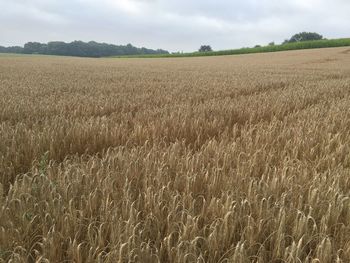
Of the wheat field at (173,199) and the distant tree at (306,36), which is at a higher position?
the distant tree at (306,36)

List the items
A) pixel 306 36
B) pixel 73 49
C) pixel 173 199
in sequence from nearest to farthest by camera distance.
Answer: pixel 173 199 → pixel 306 36 → pixel 73 49

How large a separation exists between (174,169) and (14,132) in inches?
74.8

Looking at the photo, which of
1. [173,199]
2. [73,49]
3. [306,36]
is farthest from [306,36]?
[173,199]

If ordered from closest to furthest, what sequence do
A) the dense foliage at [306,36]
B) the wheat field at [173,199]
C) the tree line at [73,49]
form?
the wheat field at [173,199]
the dense foliage at [306,36]
the tree line at [73,49]

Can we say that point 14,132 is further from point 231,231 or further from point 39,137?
point 231,231

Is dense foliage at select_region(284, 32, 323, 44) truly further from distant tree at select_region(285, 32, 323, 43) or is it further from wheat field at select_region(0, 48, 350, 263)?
wheat field at select_region(0, 48, 350, 263)

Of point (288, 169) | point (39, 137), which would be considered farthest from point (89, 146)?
point (288, 169)

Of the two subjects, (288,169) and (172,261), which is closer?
(172,261)

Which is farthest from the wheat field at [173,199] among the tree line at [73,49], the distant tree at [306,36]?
the tree line at [73,49]

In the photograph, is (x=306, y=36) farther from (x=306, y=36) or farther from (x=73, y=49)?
(x=73, y=49)

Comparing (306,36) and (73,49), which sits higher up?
(306,36)

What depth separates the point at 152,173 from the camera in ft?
9.15

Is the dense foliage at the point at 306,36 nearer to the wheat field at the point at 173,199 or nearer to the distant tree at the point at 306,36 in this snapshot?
the distant tree at the point at 306,36

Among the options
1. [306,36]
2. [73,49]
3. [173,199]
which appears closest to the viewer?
[173,199]
